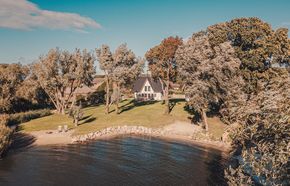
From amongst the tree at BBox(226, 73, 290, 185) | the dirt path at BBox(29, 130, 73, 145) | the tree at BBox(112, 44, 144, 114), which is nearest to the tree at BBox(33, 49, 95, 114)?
the tree at BBox(112, 44, 144, 114)

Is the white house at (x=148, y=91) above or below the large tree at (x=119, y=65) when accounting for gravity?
below

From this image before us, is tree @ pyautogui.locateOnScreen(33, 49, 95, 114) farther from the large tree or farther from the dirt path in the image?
the dirt path

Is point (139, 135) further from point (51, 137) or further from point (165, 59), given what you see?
point (165, 59)

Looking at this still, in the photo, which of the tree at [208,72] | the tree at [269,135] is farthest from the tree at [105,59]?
the tree at [269,135]

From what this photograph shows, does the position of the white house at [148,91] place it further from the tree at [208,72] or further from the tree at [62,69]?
the tree at [208,72]

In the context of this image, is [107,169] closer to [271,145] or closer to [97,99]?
[271,145]

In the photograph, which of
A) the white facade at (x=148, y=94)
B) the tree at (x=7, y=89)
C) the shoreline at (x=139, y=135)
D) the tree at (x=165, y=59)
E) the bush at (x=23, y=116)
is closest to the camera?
the shoreline at (x=139, y=135)

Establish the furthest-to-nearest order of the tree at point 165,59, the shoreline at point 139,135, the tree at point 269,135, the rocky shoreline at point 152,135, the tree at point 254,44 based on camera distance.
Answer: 1. the tree at point 165,59
2. the tree at point 254,44
3. the rocky shoreline at point 152,135
4. the shoreline at point 139,135
5. the tree at point 269,135
